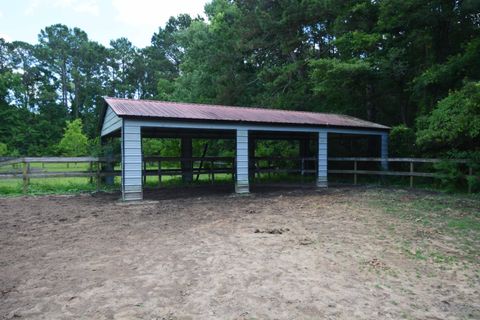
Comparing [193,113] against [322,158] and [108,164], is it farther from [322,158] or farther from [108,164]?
[322,158]

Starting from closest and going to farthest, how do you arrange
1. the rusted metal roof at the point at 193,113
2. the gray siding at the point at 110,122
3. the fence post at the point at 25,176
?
the rusted metal roof at the point at 193,113 → the gray siding at the point at 110,122 → the fence post at the point at 25,176

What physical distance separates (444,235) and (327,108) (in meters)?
16.4

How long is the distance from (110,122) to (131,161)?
9.88 ft

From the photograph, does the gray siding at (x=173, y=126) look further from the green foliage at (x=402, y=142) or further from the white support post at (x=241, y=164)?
the green foliage at (x=402, y=142)

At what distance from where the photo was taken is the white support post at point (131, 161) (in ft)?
→ 30.9

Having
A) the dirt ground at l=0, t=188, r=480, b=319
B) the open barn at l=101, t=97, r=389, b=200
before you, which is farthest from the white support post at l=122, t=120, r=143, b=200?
the dirt ground at l=0, t=188, r=480, b=319

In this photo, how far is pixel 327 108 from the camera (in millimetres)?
21438

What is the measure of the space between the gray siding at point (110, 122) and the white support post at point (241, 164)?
3820 millimetres

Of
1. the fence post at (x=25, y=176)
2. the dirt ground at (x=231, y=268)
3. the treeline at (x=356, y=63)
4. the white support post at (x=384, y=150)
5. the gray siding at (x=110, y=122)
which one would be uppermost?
the treeline at (x=356, y=63)

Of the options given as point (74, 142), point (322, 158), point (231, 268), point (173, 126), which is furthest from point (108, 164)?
point (74, 142)

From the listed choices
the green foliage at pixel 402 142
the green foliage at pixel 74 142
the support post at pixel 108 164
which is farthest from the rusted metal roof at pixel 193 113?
the green foliage at pixel 74 142

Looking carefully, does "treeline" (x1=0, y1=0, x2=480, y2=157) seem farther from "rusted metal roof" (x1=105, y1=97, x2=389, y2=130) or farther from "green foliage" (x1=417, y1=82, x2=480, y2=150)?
"rusted metal roof" (x1=105, y1=97, x2=389, y2=130)

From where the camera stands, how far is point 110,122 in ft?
38.8

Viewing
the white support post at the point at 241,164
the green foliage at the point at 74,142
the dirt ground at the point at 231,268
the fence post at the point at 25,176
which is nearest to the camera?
the dirt ground at the point at 231,268
